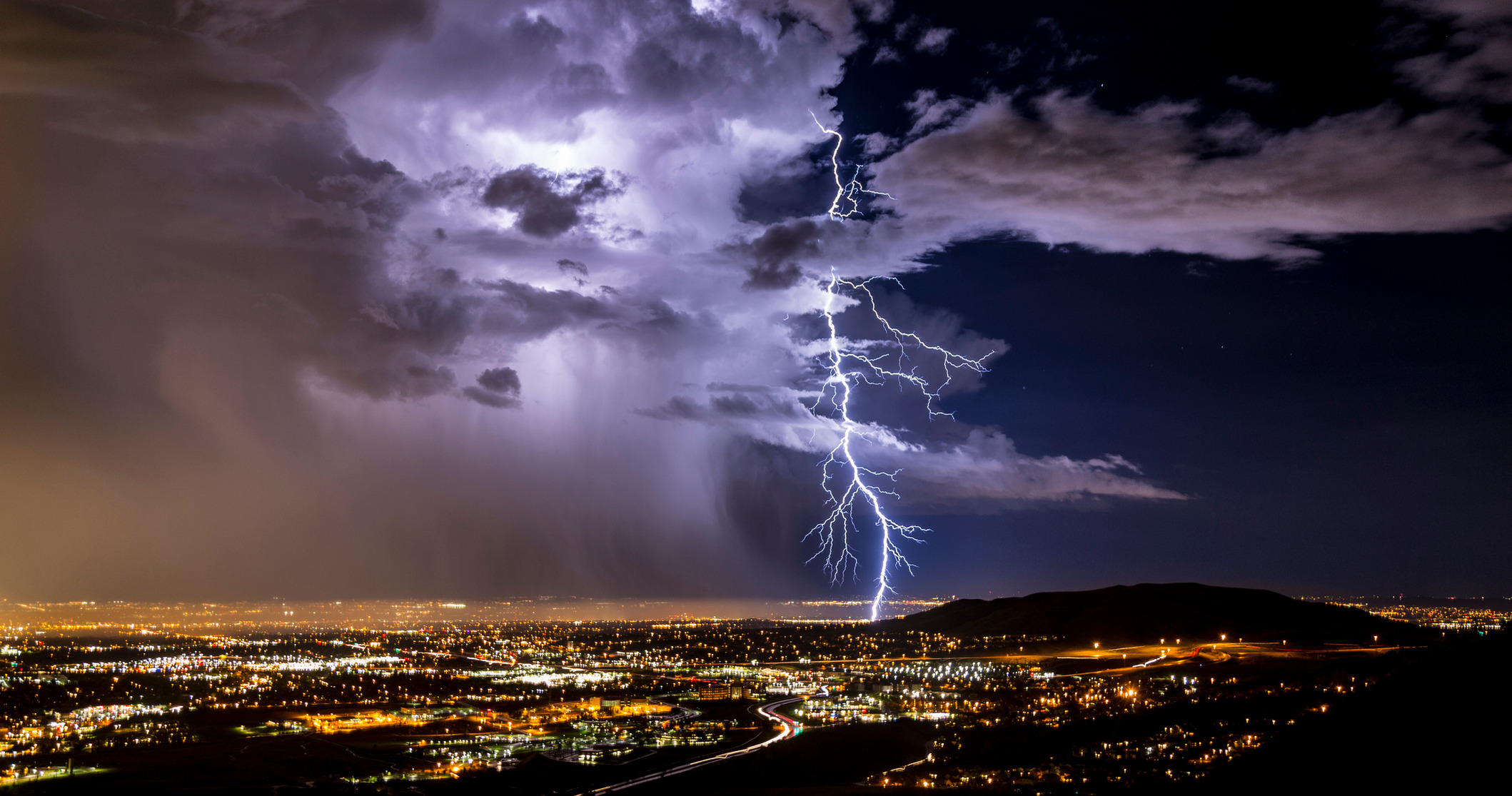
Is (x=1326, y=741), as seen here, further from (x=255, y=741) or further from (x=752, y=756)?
(x=255, y=741)

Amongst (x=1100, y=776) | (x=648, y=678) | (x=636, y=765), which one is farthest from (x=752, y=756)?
(x=648, y=678)

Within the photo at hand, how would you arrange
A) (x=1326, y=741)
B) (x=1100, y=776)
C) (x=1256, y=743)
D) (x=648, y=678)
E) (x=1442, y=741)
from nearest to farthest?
(x=1442, y=741), (x=1326, y=741), (x=1100, y=776), (x=1256, y=743), (x=648, y=678)

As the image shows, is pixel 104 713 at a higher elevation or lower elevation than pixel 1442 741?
lower

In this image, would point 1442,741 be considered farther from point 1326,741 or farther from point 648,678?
point 648,678

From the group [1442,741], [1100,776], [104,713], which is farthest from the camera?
[104,713]

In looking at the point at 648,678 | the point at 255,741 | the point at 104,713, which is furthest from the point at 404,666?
the point at 255,741

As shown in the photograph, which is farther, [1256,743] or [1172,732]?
[1172,732]
